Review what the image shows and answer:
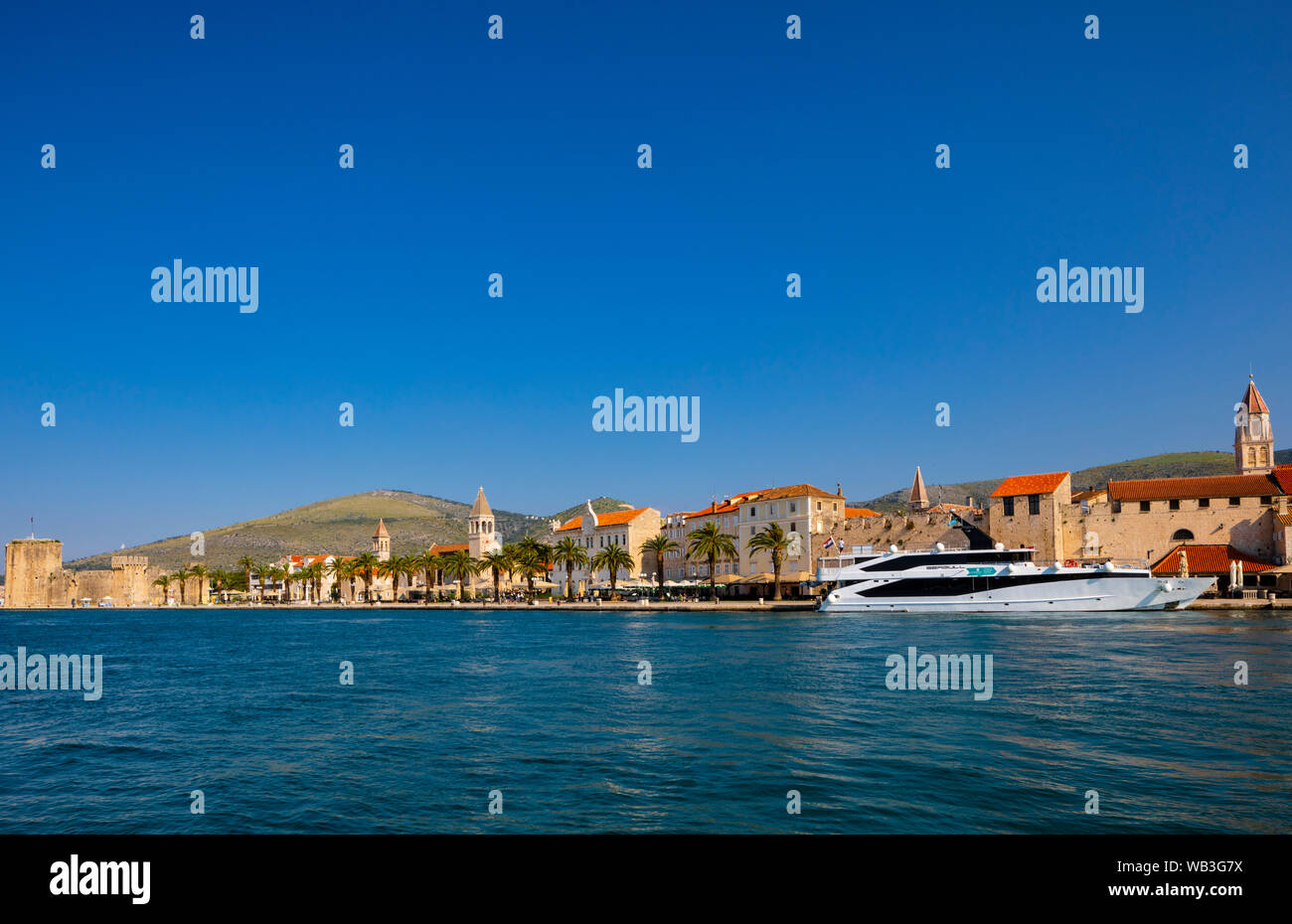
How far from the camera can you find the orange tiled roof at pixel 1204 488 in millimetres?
66812

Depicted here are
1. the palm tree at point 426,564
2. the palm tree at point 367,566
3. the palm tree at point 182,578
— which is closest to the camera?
the palm tree at point 426,564

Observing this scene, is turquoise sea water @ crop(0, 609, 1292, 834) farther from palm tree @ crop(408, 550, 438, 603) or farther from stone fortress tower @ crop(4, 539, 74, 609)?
stone fortress tower @ crop(4, 539, 74, 609)

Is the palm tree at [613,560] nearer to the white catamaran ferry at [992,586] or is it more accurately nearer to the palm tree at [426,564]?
the white catamaran ferry at [992,586]

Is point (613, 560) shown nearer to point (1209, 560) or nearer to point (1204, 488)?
point (1209, 560)

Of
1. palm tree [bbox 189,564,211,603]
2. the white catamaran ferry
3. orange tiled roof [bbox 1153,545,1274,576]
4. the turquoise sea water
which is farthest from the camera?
palm tree [bbox 189,564,211,603]

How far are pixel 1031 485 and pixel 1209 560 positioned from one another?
1459 centimetres

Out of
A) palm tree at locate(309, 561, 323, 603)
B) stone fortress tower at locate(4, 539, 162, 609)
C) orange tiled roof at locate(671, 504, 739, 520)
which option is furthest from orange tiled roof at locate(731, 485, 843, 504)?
stone fortress tower at locate(4, 539, 162, 609)

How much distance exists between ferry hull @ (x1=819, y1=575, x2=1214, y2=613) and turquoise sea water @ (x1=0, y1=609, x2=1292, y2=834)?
21518 millimetres

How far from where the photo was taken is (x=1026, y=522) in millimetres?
74812

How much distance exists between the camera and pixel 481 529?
139m

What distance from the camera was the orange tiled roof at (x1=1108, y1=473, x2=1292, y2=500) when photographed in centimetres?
6681

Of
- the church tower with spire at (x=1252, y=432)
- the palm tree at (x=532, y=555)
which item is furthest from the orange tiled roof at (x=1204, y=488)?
the palm tree at (x=532, y=555)

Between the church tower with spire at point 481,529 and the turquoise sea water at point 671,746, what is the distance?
337 ft
